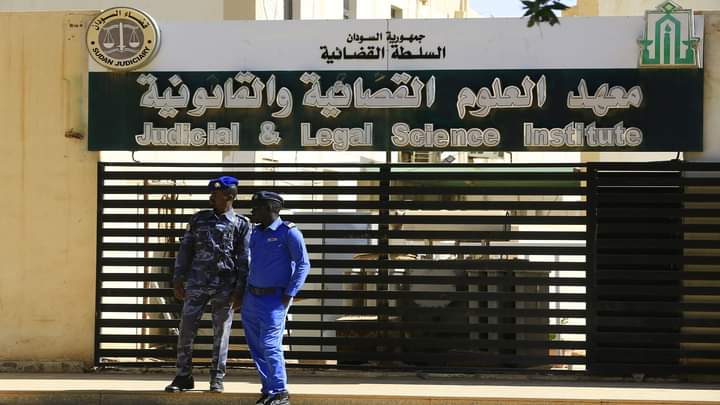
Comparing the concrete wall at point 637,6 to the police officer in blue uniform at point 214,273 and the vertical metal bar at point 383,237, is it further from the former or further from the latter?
the police officer in blue uniform at point 214,273

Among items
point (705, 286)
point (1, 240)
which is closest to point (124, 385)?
point (1, 240)

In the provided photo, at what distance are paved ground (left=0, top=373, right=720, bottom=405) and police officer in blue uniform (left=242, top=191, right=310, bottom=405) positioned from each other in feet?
2.13

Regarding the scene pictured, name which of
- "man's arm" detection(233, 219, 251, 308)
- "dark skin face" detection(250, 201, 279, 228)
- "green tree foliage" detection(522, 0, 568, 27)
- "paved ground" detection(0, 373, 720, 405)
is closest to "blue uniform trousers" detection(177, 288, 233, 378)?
"man's arm" detection(233, 219, 251, 308)

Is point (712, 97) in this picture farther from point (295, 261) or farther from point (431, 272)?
point (295, 261)

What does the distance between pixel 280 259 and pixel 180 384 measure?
151 centimetres

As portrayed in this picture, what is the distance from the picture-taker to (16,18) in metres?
Answer: 12.5

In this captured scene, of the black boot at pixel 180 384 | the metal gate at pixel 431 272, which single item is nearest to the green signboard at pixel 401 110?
the metal gate at pixel 431 272

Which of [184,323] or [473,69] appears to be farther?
[473,69]

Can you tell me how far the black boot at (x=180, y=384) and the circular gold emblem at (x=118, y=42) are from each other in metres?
3.40

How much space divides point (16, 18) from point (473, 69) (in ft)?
15.3

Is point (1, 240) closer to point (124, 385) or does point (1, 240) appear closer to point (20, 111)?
point (20, 111)

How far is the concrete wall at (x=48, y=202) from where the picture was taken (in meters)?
12.4

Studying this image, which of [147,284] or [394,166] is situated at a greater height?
[394,166]

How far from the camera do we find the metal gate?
12.0 meters
